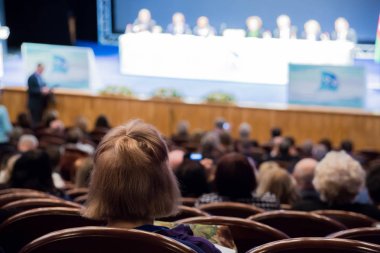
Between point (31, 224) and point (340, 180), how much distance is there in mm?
1785

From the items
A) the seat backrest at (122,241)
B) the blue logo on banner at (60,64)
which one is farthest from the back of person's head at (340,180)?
the blue logo on banner at (60,64)

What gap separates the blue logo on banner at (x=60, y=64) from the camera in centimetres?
1042

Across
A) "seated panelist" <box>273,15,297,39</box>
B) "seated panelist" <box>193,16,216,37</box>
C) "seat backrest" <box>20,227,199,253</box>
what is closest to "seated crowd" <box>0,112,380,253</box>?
"seat backrest" <box>20,227,199,253</box>

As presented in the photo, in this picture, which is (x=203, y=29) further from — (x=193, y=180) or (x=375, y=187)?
(x=375, y=187)

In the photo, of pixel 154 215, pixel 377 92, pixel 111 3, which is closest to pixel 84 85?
pixel 111 3

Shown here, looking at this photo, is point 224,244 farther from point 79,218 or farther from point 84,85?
point 84,85

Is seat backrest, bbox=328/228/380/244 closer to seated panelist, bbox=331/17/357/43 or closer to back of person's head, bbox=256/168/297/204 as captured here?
back of person's head, bbox=256/168/297/204

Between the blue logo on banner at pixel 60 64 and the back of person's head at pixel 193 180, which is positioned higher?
the blue logo on banner at pixel 60 64

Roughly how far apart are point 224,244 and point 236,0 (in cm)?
1056

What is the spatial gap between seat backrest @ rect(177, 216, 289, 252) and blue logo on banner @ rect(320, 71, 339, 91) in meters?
6.99

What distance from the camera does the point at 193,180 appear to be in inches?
150

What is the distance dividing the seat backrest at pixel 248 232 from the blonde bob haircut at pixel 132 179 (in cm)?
41

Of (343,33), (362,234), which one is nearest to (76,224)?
(362,234)

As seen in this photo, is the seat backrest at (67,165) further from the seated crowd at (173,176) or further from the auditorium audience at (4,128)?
the auditorium audience at (4,128)
